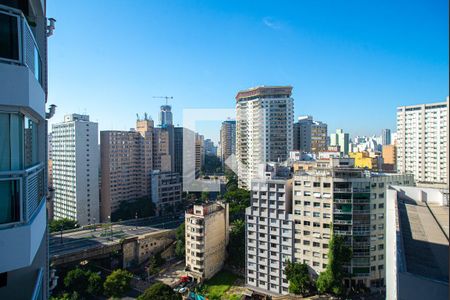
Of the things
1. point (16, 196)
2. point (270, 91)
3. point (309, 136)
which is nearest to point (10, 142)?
point (16, 196)

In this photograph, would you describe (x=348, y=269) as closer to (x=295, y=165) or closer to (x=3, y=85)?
(x=295, y=165)

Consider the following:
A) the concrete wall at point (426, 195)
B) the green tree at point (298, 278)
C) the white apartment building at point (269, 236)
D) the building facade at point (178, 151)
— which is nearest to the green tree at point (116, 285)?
the white apartment building at point (269, 236)

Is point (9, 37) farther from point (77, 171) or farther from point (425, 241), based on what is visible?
point (77, 171)

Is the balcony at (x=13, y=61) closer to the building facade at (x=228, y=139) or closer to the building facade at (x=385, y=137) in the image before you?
the building facade at (x=228, y=139)

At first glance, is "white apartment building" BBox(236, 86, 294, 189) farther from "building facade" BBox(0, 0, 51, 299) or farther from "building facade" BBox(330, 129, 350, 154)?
"building facade" BBox(0, 0, 51, 299)

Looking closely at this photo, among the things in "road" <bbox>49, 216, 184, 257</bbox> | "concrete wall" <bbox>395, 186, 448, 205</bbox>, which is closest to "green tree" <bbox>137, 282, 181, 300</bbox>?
"road" <bbox>49, 216, 184, 257</bbox>
